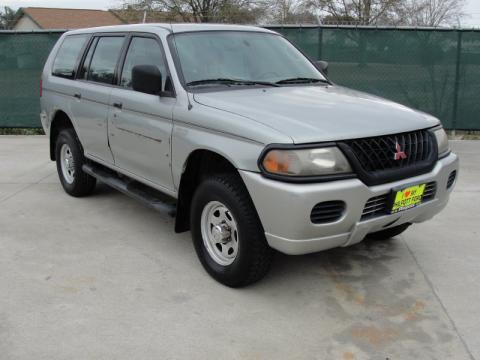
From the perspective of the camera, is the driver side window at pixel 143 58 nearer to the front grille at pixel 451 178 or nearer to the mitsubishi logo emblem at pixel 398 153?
the mitsubishi logo emblem at pixel 398 153

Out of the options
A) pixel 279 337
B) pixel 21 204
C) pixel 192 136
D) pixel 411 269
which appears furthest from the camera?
pixel 21 204

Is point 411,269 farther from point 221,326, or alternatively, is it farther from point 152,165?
point 152,165

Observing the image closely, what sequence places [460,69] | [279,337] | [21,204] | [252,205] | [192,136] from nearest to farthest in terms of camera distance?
[279,337]
[252,205]
[192,136]
[21,204]
[460,69]

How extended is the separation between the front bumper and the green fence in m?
6.26

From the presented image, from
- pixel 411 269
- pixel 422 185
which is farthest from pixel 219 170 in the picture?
pixel 411 269

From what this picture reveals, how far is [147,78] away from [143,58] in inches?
27.6

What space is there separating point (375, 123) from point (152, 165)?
6.19 ft

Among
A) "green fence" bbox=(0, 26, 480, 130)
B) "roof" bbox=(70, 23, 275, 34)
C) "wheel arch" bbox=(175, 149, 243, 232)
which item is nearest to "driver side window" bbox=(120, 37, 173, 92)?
"roof" bbox=(70, 23, 275, 34)

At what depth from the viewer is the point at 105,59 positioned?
203 inches

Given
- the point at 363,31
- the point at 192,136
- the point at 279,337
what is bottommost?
the point at 279,337

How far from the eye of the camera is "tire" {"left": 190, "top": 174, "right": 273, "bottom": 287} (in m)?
3.44

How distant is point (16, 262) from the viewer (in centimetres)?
423

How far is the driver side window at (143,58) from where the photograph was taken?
4254 millimetres

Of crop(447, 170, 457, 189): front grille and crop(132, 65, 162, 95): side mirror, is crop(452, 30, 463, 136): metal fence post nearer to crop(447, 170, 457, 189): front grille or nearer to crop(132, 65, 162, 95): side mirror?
crop(447, 170, 457, 189): front grille
